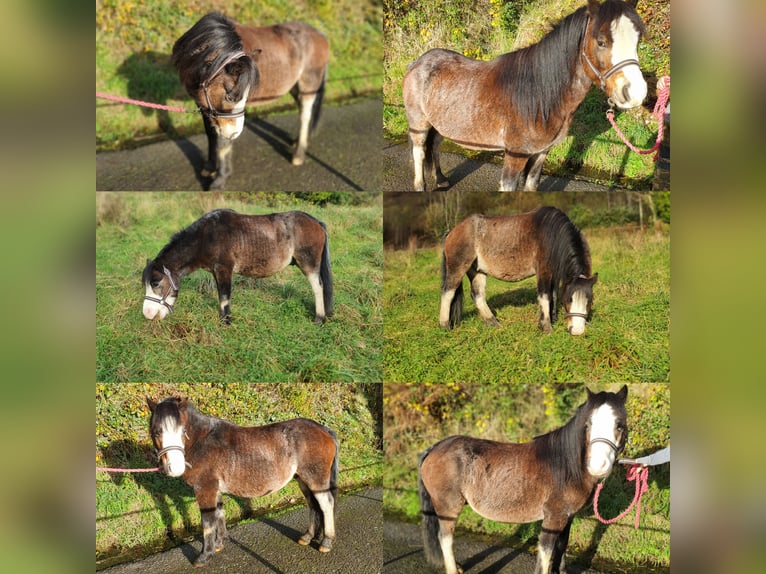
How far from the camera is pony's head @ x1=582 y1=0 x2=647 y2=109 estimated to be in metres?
2.75

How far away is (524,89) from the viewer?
3.05 m

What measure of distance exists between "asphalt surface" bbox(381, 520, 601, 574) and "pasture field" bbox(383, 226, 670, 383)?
104 cm

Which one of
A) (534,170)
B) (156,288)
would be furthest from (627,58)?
(156,288)

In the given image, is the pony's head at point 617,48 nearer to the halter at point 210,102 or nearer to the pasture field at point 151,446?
the halter at point 210,102

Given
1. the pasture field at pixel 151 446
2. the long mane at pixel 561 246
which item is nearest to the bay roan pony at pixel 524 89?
the long mane at pixel 561 246

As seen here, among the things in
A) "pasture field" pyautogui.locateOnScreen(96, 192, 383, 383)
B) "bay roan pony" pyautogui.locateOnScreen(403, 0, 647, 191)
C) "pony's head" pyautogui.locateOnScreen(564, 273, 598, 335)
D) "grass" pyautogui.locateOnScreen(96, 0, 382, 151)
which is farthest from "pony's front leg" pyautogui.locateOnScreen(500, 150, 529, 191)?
"grass" pyautogui.locateOnScreen(96, 0, 382, 151)

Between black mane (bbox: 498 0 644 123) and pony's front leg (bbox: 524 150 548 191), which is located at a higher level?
black mane (bbox: 498 0 644 123)

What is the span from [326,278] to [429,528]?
1.49 meters

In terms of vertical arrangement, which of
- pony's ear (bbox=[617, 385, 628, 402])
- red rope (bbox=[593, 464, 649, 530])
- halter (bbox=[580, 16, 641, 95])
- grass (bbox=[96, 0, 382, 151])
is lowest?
red rope (bbox=[593, 464, 649, 530])

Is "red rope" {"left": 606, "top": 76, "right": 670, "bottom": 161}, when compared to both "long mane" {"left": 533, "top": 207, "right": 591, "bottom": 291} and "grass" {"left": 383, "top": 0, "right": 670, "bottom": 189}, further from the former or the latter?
"long mane" {"left": 533, "top": 207, "right": 591, "bottom": 291}

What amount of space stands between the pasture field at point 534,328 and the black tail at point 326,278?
32 cm

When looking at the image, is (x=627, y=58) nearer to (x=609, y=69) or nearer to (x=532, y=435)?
(x=609, y=69)

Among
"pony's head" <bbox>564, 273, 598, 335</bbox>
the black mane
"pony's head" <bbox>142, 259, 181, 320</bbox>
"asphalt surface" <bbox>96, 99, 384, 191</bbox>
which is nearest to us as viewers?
the black mane
